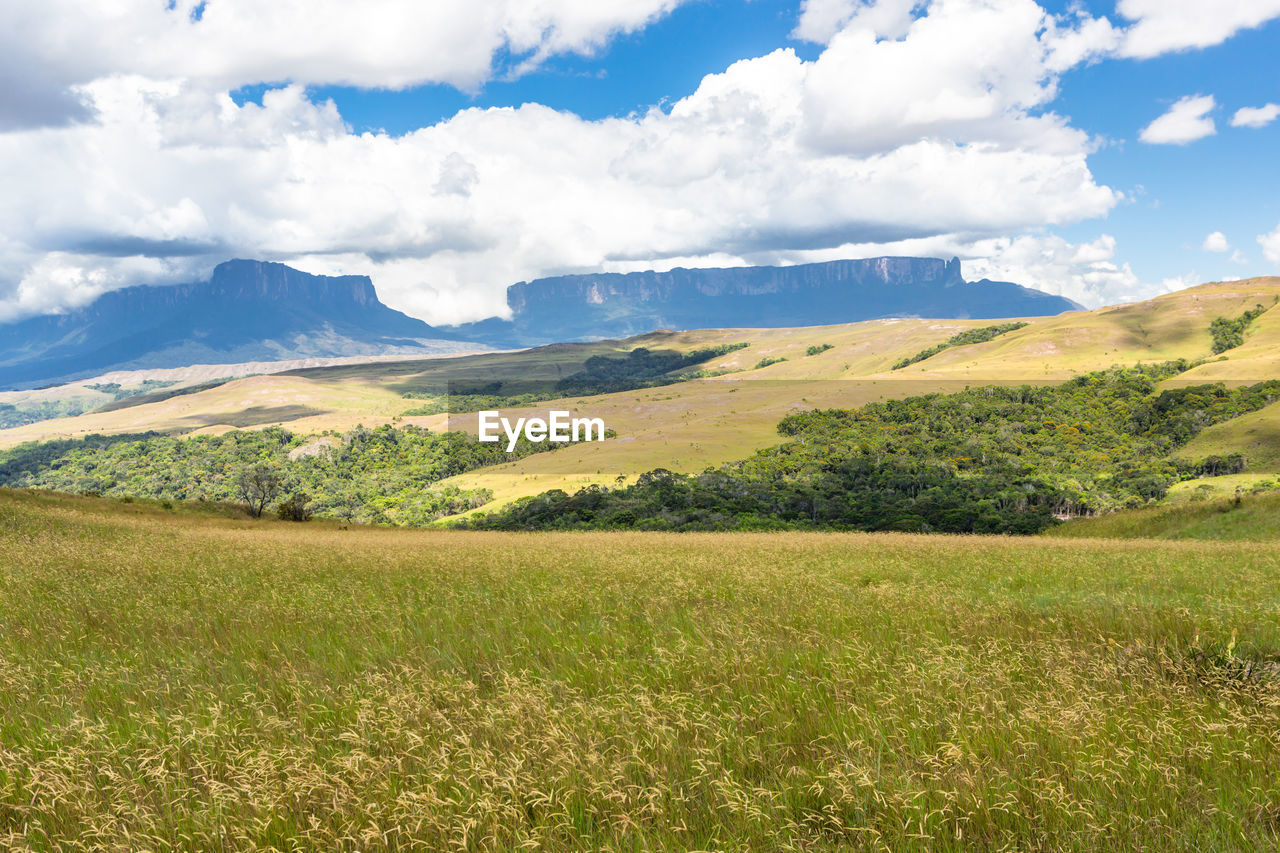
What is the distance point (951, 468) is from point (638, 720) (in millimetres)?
128638

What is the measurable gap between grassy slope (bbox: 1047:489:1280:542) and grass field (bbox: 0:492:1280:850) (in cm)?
3464

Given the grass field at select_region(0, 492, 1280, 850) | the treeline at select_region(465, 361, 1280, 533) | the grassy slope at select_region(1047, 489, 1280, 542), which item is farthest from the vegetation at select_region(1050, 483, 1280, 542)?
the grass field at select_region(0, 492, 1280, 850)

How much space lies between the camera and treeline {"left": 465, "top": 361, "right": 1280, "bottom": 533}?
8306 cm

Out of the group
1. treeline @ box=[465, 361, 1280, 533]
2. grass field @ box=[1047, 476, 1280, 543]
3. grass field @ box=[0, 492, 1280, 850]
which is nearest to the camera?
grass field @ box=[0, 492, 1280, 850]

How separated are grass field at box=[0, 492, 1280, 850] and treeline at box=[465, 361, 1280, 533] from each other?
188 ft

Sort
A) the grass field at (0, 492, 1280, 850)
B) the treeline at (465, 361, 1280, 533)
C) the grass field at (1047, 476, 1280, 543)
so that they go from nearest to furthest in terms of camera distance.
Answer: the grass field at (0, 492, 1280, 850), the grass field at (1047, 476, 1280, 543), the treeline at (465, 361, 1280, 533)

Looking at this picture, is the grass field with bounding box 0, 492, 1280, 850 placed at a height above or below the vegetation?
above

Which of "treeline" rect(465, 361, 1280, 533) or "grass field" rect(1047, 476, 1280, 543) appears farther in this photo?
"treeline" rect(465, 361, 1280, 533)

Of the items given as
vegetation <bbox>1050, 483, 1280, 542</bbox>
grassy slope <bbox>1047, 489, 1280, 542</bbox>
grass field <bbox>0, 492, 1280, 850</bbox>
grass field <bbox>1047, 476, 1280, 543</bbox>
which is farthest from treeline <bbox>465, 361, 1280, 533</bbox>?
grass field <bbox>0, 492, 1280, 850</bbox>

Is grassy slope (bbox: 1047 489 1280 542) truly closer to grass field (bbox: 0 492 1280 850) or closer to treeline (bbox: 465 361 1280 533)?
treeline (bbox: 465 361 1280 533)

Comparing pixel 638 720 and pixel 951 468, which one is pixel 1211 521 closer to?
pixel 638 720

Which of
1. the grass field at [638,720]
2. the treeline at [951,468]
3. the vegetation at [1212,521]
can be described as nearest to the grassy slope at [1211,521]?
the vegetation at [1212,521]

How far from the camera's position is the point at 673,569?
12211 mm

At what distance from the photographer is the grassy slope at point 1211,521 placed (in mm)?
34656
